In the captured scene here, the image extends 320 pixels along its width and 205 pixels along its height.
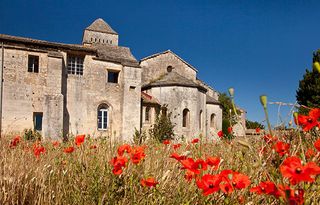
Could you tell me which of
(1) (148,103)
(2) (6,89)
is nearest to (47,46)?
(2) (6,89)

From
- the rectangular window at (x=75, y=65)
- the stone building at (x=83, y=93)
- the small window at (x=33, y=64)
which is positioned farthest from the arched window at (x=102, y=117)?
the small window at (x=33, y=64)

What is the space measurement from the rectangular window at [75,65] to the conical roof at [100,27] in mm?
20065

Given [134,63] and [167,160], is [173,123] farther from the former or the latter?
[167,160]

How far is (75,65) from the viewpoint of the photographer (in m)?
19.2

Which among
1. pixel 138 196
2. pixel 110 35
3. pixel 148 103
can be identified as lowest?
pixel 138 196

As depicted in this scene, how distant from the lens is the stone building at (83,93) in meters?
16.8

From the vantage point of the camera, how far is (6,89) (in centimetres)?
1639

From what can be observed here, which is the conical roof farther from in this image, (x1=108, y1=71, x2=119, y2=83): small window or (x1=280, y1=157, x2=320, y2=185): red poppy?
(x1=280, y1=157, x2=320, y2=185): red poppy

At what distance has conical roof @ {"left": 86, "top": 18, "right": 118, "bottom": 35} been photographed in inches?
1499

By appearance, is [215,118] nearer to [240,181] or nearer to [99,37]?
[99,37]

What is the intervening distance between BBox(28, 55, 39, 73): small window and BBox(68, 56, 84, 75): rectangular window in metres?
2.10

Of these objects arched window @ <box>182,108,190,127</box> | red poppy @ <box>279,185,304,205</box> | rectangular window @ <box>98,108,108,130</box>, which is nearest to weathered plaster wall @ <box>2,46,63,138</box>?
rectangular window @ <box>98,108,108,130</box>

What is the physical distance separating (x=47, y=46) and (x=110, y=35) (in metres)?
21.4

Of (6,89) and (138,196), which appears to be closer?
(138,196)
